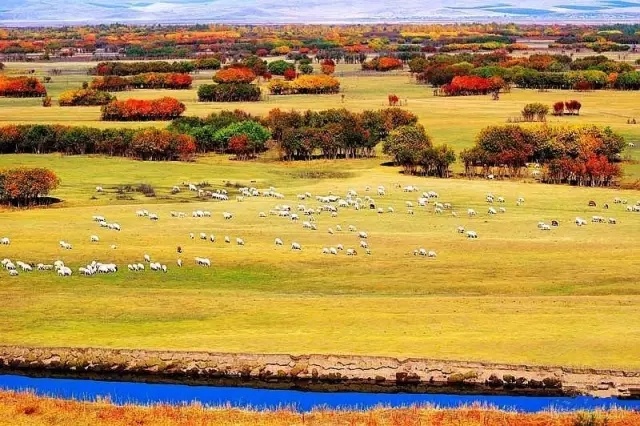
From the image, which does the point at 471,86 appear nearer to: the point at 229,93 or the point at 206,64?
the point at 229,93

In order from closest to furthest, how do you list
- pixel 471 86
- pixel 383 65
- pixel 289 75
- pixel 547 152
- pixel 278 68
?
pixel 547 152
pixel 471 86
pixel 289 75
pixel 278 68
pixel 383 65

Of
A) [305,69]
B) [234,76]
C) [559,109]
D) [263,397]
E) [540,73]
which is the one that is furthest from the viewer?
[305,69]

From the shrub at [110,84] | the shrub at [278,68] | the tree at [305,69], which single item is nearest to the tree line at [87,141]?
the shrub at [110,84]

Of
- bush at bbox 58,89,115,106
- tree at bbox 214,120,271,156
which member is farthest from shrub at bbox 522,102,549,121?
bush at bbox 58,89,115,106

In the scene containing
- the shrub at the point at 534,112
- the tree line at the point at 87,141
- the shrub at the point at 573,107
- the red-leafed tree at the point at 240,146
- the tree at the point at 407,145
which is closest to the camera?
the tree at the point at 407,145

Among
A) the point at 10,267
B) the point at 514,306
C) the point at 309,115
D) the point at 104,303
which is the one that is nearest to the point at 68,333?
the point at 104,303

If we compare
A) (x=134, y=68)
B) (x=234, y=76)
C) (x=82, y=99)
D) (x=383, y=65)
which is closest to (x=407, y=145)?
(x=82, y=99)

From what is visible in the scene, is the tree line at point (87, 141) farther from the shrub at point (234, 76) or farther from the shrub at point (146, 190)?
the shrub at point (234, 76)
